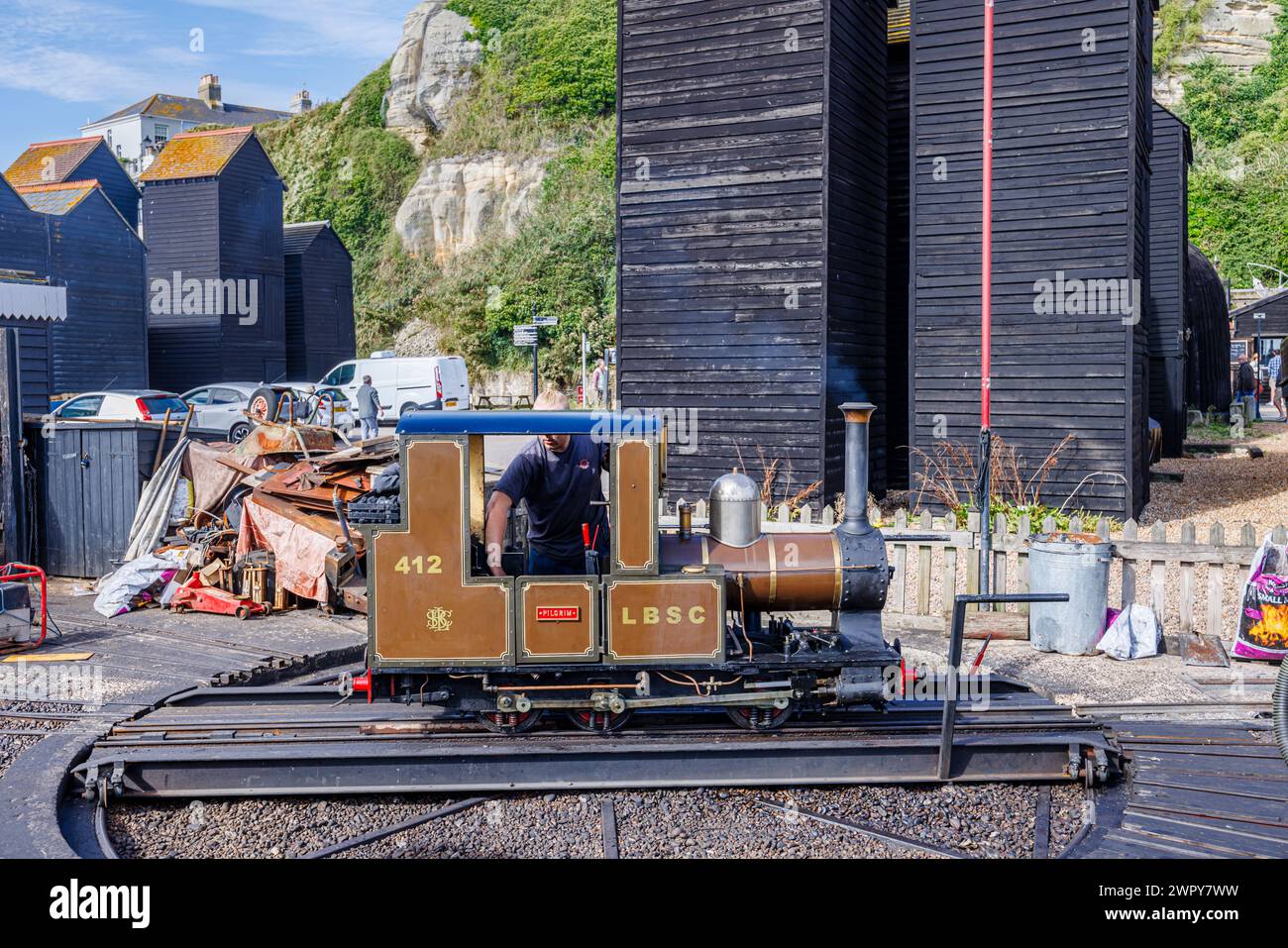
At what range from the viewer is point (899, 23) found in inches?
753

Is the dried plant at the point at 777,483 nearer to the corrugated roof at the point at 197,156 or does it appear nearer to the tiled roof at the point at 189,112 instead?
the corrugated roof at the point at 197,156

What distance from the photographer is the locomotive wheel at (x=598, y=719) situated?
685 cm

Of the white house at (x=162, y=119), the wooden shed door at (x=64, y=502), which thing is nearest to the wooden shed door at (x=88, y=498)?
the wooden shed door at (x=64, y=502)

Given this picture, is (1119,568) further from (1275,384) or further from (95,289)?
(1275,384)

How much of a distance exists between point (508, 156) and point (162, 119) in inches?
1617

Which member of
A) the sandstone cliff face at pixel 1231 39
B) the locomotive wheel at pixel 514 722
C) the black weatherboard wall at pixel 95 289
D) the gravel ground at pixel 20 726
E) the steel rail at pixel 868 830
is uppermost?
the sandstone cliff face at pixel 1231 39

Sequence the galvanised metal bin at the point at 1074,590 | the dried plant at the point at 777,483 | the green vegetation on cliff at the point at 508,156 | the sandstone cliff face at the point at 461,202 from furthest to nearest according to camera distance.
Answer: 1. the sandstone cliff face at the point at 461,202
2. the green vegetation on cliff at the point at 508,156
3. the dried plant at the point at 777,483
4. the galvanised metal bin at the point at 1074,590

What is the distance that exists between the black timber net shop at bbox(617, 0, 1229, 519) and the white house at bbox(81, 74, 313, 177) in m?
67.5

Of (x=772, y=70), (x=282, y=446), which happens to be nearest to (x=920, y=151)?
(x=772, y=70)

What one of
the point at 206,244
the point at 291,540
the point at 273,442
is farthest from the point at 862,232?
the point at 206,244

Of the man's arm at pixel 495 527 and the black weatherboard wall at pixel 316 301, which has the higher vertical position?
the black weatherboard wall at pixel 316 301

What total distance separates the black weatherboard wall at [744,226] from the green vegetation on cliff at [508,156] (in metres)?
25.5

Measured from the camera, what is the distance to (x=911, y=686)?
7.49 m

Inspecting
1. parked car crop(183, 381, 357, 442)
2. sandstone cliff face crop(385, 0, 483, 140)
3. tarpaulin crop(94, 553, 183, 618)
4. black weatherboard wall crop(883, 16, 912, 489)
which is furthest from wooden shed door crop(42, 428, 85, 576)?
sandstone cliff face crop(385, 0, 483, 140)
